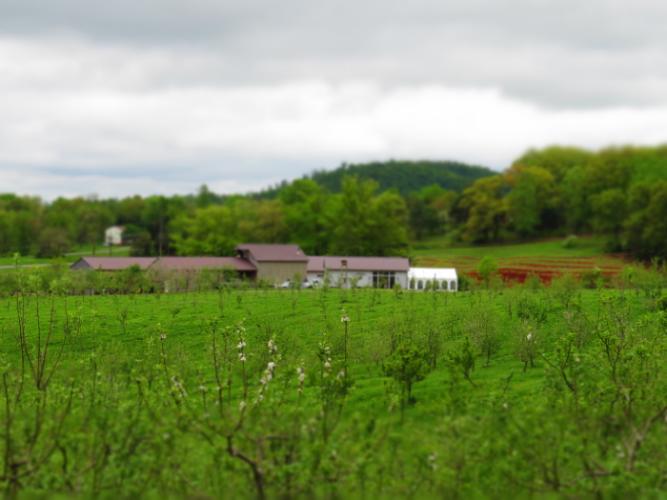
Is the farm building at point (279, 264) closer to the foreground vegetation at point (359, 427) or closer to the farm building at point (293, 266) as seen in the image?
the farm building at point (293, 266)

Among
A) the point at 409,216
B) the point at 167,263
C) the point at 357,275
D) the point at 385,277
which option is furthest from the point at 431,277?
the point at 409,216

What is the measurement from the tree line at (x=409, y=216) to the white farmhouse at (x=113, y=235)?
20.9ft

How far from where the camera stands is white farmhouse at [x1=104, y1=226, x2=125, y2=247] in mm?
116662

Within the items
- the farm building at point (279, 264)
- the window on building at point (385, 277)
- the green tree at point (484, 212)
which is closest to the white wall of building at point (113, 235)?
the green tree at point (484, 212)

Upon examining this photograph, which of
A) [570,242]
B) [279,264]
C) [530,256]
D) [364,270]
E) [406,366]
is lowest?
[406,366]

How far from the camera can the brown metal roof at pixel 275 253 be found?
187 feet

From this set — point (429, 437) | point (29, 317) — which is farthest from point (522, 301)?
point (29, 317)

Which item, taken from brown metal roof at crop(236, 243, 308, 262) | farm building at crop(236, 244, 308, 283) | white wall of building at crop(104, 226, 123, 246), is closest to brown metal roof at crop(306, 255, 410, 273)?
farm building at crop(236, 244, 308, 283)

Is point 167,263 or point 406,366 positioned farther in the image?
point 167,263

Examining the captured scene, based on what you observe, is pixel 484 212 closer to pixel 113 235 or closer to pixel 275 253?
pixel 275 253

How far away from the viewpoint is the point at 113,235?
120 meters

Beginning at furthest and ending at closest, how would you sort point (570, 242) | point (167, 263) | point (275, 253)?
point (570, 242) → point (275, 253) → point (167, 263)

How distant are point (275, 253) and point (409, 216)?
4577cm

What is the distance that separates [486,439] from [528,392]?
5.28m
